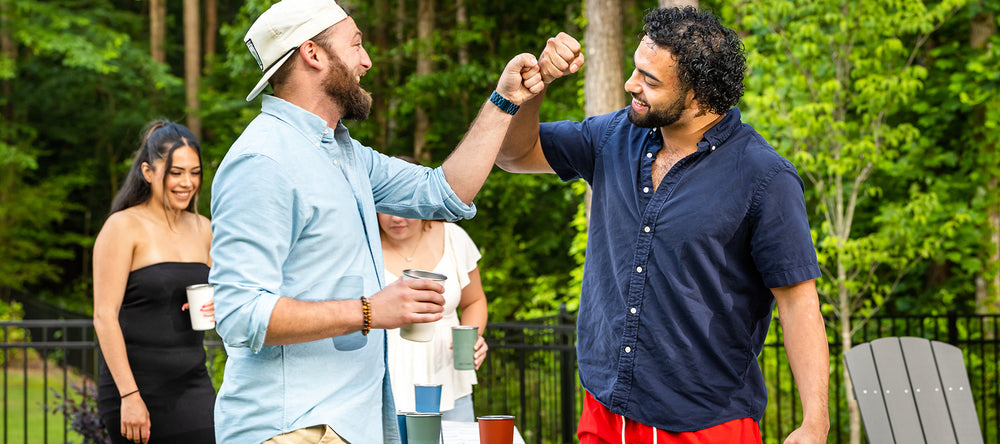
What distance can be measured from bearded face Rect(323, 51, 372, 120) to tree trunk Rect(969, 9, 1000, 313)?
6.94 meters

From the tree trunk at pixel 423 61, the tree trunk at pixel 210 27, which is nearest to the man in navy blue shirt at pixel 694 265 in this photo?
the tree trunk at pixel 423 61

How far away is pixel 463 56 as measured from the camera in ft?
41.8

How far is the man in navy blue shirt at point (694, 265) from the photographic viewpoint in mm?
2287

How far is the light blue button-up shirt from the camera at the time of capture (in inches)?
70.8

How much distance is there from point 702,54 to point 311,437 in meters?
1.37

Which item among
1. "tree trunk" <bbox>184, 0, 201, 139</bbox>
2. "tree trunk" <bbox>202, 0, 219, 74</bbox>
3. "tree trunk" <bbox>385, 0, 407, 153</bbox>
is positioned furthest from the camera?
"tree trunk" <bbox>202, 0, 219, 74</bbox>

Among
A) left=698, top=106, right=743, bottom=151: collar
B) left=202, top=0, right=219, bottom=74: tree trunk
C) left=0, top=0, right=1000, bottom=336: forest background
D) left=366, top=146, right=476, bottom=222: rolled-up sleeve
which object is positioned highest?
left=202, top=0, right=219, bottom=74: tree trunk

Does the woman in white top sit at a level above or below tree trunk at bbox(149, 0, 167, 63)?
below

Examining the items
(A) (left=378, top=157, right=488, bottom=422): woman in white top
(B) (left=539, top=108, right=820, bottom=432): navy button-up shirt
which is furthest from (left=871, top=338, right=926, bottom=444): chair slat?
(A) (left=378, top=157, right=488, bottom=422): woman in white top

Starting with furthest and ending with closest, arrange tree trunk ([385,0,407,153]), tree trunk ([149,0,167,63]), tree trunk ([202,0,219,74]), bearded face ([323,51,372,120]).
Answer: tree trunk ([202,0,219,74]) → tree trunk ([149,0,167,63]) → tree trunk ([385,0,407,153]) → bearded face ([323,51,372,120])

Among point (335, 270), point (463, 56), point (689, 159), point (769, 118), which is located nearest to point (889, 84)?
point (769, 118)

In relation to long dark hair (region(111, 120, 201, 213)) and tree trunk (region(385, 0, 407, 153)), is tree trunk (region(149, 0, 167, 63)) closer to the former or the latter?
tree trunk (region(385, 0, 407, 153))

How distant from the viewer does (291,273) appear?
6.25ft

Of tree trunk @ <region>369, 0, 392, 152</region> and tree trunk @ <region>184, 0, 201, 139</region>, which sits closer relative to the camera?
tree trunk @ <region>369, 0, 392, 152</region>
